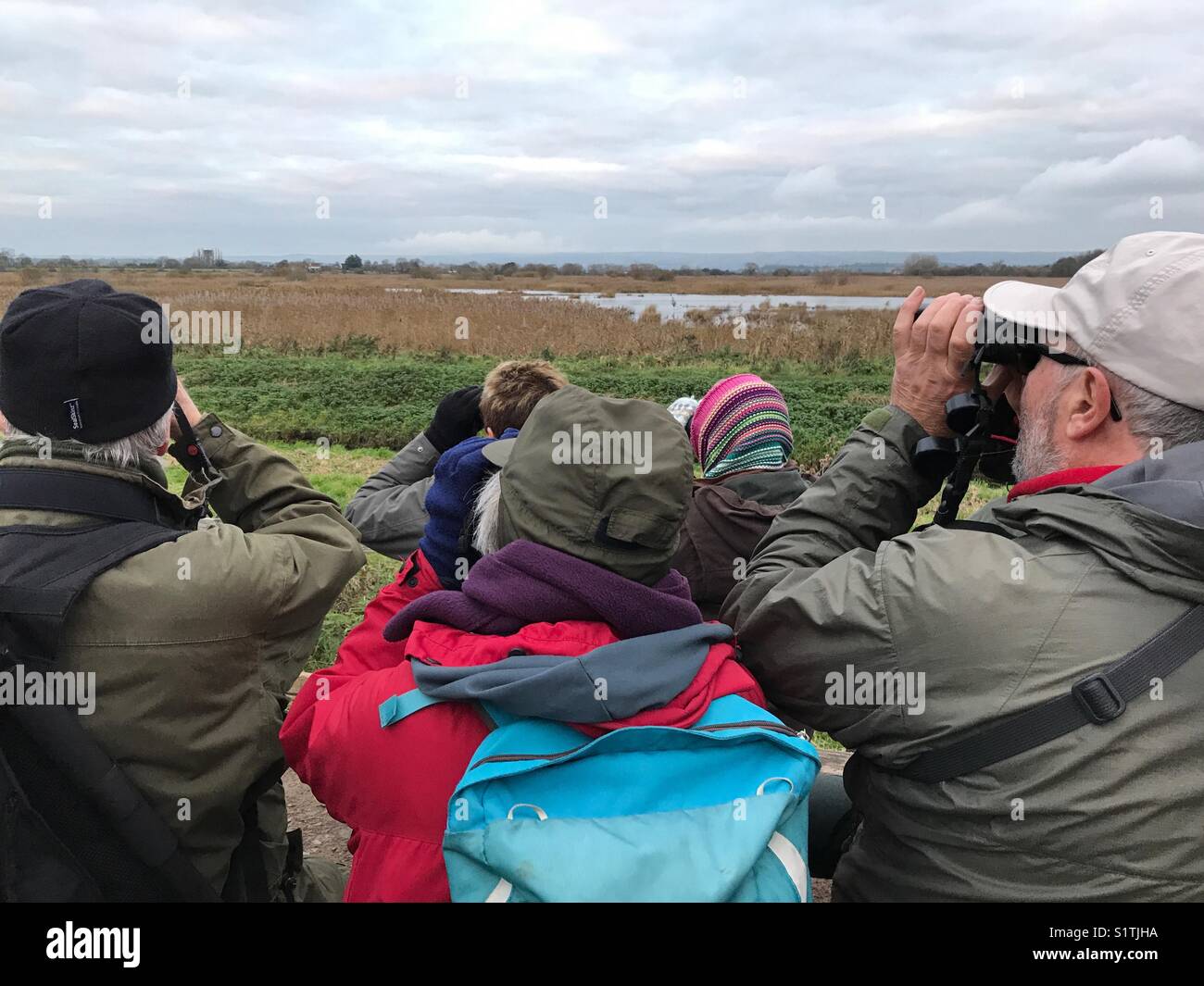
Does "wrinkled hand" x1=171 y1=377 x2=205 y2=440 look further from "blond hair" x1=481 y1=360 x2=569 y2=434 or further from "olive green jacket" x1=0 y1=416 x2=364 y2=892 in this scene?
"blond hair" x1=481 y1=360 x2=569 y2=434

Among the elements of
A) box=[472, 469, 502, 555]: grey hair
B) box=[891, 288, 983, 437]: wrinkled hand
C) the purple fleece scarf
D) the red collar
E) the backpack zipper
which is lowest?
the backpack zipper

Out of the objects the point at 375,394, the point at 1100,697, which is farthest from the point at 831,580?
the point at 375,394

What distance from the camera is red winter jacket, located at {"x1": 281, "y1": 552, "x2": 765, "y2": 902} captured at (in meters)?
1.62

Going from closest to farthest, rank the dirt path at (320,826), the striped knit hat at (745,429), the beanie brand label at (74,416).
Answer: the beanie brand label at (74,416), the dirt path at (320,826), the striped knit hat at (745,429)

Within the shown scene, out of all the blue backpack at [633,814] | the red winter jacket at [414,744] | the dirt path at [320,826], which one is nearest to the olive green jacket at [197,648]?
the red winter jacket at [414,744]

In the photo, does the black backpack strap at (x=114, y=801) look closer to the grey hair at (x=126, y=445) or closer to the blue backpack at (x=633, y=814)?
the grey hair at (x=126, y=445)

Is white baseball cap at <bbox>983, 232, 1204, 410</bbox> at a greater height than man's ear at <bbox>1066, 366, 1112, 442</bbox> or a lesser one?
greater

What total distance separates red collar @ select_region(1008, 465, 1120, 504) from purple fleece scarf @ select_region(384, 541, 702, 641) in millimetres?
692

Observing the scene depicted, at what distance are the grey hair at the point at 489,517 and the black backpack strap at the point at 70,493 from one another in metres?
0.70

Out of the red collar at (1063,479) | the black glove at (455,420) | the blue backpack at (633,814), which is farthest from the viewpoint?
the black glove at (455,420)

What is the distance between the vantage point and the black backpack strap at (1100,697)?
1535 mm

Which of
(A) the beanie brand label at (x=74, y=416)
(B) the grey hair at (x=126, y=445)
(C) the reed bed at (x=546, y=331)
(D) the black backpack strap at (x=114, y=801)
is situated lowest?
(D) the black backpack strap at (x=114, y=801)

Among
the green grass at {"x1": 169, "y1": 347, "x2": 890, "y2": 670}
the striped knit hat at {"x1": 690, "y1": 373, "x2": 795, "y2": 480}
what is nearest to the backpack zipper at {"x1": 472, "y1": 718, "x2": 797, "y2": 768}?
the striped knit hat at {"x1": 690, "y1": 373, "x2": 795, "y2": 480}

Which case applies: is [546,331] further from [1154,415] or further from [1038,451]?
[1154,415]
